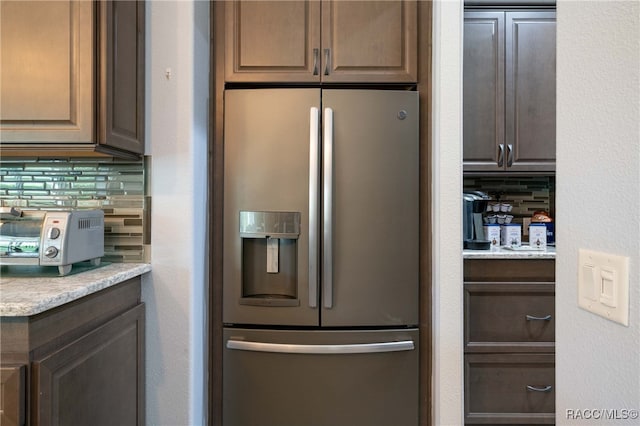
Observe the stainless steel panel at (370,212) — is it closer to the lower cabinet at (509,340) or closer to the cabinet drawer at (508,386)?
the lower cabinet at (509,340)

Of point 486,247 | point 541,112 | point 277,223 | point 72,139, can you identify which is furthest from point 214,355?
point 541,112

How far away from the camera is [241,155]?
1.75m

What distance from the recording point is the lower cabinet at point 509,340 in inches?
74.1

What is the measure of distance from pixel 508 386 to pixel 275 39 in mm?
1929

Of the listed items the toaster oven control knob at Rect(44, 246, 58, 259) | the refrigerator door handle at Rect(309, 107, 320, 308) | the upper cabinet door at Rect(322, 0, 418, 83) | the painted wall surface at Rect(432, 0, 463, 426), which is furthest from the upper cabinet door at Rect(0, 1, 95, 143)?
the painted wall surface at Rect(432, 0, 463, 426)

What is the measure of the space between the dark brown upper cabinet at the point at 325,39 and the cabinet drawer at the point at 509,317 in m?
1.10

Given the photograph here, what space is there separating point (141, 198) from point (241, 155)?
45cm

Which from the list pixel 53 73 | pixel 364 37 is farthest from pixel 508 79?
pixel 53 73

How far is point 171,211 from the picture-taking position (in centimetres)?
164

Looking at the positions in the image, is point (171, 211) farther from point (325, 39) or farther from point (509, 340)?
point (509, 340)

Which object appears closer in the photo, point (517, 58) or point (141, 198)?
point (141, 198)

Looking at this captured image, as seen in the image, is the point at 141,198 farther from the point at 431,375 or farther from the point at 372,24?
the point at 431,375

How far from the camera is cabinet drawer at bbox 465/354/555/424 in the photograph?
1.88m

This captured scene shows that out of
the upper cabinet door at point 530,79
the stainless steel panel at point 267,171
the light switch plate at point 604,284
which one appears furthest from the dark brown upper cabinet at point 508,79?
the light switch plate at point 604,284
